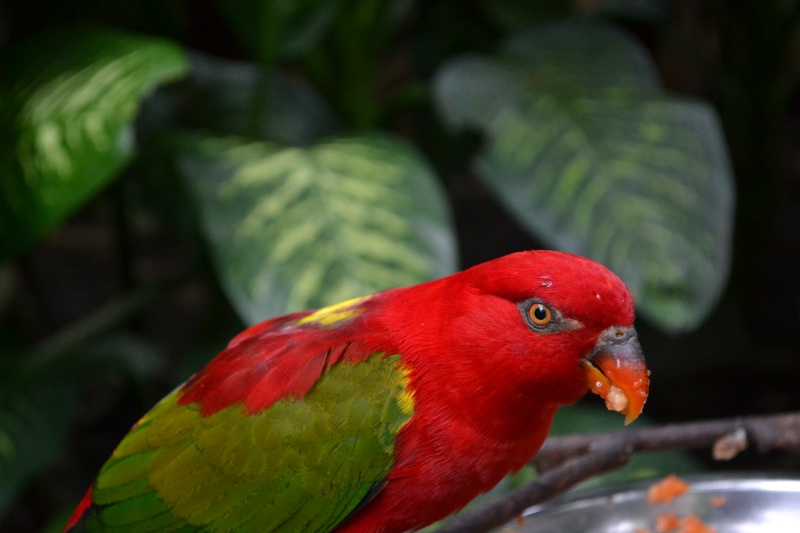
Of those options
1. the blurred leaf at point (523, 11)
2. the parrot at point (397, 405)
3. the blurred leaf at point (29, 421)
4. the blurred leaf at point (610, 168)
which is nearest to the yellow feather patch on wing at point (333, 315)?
the parrot at point (397, 405)

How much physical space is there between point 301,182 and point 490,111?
374 mm

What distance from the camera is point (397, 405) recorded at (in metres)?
0.78

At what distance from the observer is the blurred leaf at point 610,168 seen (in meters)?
1.27

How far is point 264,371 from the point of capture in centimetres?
83

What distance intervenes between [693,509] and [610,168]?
64 cm

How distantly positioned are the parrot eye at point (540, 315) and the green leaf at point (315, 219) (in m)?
0.49

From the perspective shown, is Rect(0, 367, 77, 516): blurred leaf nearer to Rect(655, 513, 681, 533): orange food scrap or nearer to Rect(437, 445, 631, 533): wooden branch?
Rect(437, 445, 631, 533): wooden branch

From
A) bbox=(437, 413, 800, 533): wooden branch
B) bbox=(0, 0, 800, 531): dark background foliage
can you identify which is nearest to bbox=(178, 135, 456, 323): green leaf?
bbox=(0, 0, 800, 531): dark background foliage

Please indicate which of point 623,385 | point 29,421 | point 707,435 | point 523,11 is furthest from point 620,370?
point 523,11

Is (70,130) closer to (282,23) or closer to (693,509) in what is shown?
(282,23)

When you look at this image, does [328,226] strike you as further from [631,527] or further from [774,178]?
[774,178]

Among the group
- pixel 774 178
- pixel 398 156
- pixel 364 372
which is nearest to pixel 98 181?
pixel 398 156

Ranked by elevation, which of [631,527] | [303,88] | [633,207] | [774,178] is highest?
[303,88]

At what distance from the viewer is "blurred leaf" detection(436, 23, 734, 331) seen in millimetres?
1273
